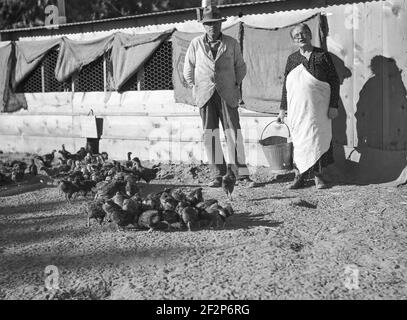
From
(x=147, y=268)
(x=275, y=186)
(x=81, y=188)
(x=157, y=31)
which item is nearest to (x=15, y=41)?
(x=157, y=31)

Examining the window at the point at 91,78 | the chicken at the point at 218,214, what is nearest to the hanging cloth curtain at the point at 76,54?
the window at the point at 91,78

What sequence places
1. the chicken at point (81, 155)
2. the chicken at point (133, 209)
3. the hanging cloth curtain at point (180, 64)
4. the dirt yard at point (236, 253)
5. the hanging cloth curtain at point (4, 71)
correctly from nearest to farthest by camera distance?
the dirt yard at point (236, 253)
the chicken at point (133, 209)
the hanging cloth curtain at point (180, 64)
the chicken at point (81, 155)
the hanging cloth curtain at point (4, 71)

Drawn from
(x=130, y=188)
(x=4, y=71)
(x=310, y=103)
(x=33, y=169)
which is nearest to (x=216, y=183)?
(x=130, y=188)

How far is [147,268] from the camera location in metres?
4.60

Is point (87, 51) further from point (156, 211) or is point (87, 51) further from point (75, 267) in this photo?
point (75, 267)

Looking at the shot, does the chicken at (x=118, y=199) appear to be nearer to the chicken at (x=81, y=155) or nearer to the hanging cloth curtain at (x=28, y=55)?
the chicken at (x=81, y=155)

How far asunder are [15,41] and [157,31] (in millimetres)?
3476

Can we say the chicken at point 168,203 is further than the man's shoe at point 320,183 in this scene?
No

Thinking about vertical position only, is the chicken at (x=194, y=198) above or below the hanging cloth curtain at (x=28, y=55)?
below

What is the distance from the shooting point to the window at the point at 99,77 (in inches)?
385

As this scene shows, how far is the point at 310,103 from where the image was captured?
716 centimetres

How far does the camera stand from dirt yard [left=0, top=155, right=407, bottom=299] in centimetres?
411

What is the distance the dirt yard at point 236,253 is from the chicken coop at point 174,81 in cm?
126

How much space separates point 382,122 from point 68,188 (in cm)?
425
